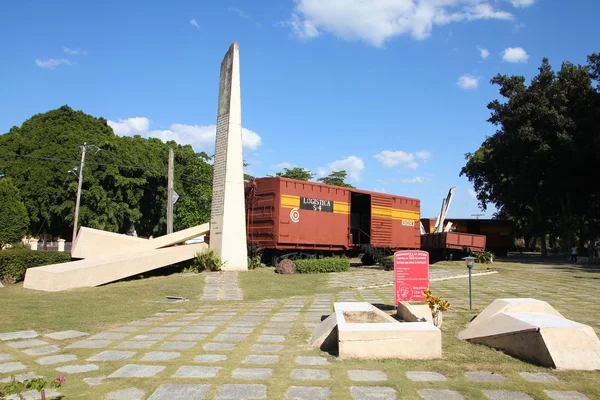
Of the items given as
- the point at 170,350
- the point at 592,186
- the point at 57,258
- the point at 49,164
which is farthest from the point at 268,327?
the point at 592,186

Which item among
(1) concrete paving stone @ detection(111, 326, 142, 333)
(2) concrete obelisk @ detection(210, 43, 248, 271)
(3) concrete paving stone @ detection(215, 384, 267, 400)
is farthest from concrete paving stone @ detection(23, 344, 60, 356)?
(2) concrete obelisk @ detection(210, 43, 248, 271)

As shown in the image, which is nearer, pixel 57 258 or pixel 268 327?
pixel 268 327

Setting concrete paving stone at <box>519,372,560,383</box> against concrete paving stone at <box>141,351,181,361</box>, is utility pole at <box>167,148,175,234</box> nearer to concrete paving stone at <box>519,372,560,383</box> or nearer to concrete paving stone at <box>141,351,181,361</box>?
concrete paving stone at <box>141,351,181,361</box>

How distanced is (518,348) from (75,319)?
655 cm

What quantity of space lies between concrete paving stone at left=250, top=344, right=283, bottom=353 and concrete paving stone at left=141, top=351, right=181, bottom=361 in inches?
35.4

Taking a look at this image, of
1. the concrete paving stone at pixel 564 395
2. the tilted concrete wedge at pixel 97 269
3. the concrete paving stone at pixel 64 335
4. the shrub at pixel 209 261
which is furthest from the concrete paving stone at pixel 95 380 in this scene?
the shrub at pixel 209 261

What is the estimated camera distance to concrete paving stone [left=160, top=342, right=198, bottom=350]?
5.50 m

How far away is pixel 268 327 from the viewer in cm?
688

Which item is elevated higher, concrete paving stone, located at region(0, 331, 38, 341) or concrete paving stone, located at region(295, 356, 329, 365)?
concrete paving stone, located at region(295, 356, 329, 365)

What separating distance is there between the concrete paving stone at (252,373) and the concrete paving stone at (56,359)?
1939 mm

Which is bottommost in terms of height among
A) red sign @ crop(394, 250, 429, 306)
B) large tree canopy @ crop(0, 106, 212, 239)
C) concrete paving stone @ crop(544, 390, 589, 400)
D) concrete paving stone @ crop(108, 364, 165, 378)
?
concrete paving stone @ crop(108, 364, 165, 378)

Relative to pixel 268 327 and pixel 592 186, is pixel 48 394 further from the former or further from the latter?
pixel 592 186

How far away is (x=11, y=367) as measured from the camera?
15.1ft

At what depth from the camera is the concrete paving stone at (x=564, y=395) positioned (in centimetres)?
374
